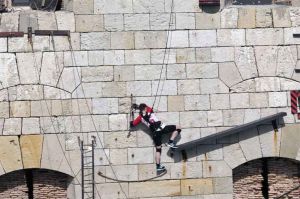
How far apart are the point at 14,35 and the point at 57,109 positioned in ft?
5.91

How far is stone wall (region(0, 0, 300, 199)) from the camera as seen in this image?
1318cm

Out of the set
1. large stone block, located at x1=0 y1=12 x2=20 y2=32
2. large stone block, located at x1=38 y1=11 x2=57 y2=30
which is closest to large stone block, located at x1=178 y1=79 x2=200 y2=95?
large stone block, located at x1=38 y1=11 x2=57 y2=30

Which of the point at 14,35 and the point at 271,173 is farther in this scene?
the point at 271,173

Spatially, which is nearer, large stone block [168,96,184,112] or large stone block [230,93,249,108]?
large stone block [168,96,184,112]

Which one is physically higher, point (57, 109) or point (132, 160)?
point (57, 109)

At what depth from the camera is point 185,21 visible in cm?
1355

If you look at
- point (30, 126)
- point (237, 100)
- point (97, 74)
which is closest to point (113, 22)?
point (97, 74)

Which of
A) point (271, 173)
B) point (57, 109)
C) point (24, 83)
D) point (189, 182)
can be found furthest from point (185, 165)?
point (24, 83)

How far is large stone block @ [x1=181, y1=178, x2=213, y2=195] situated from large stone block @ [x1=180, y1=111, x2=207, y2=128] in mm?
1207

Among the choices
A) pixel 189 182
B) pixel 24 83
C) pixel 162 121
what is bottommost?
pixel 189 182

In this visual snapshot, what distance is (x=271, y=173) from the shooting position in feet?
45.9

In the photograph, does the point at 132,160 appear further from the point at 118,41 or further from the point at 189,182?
the point at 118,41

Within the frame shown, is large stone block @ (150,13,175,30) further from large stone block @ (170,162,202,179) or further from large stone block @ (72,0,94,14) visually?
large stone block @ (170,162,202,179)

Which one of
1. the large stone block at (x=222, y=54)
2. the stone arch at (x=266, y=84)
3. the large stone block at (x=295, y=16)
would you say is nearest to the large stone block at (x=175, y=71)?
the large stone block at (x=222, y=54)
